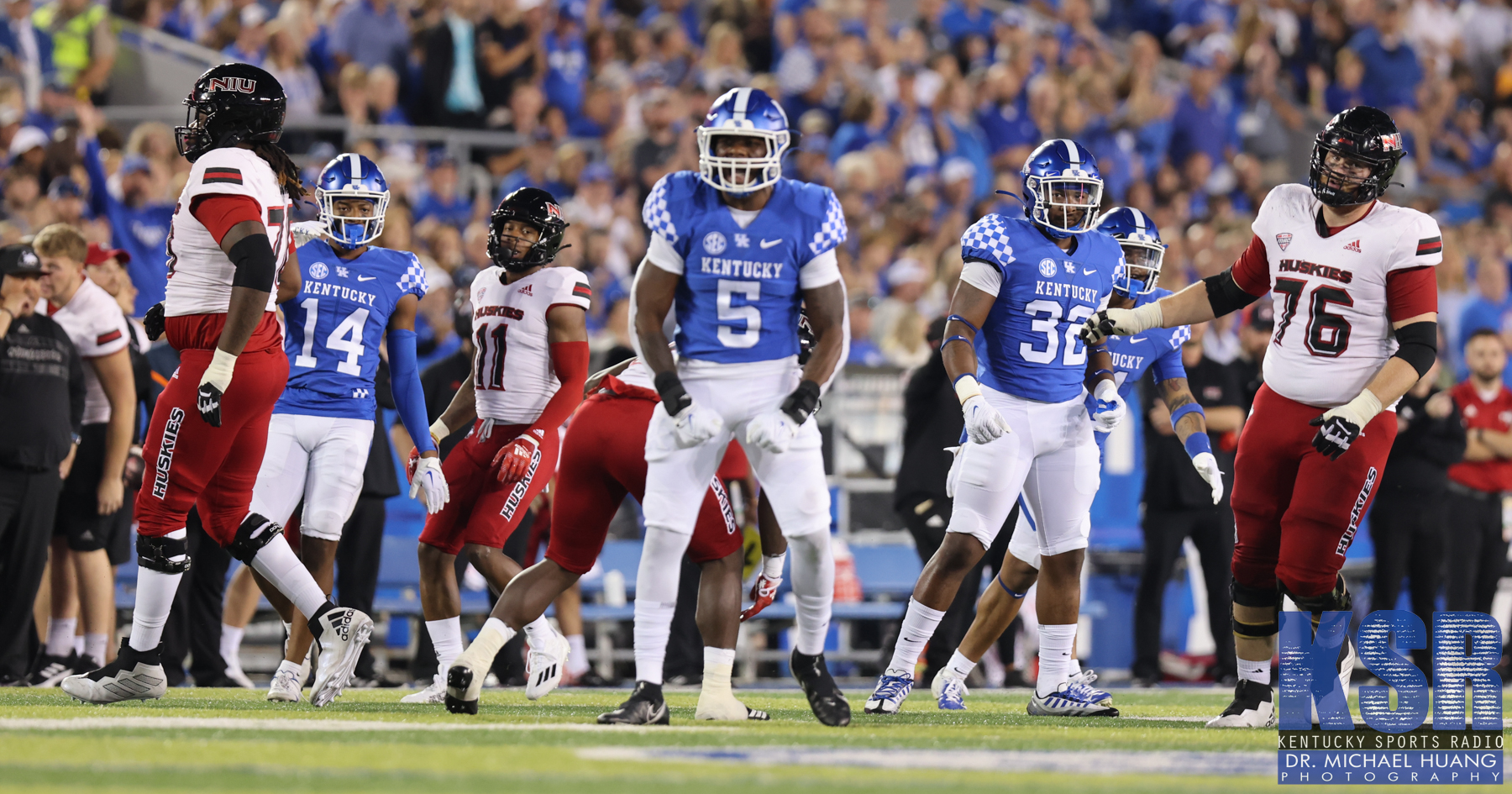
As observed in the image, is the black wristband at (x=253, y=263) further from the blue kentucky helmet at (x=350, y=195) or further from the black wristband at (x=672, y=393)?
the black wristband at (x=672, y=393)

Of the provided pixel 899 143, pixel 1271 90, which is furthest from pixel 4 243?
pixel 1271 90

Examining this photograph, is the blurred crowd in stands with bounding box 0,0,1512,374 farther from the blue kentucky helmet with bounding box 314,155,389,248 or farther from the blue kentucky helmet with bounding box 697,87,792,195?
the blue kentucky helmet with bounding box 697,87,792,195

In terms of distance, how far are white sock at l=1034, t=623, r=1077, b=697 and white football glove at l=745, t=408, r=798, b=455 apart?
197 cm

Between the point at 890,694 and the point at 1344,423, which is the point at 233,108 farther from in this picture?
the point at 1344,423

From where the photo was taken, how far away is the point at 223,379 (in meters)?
6.29

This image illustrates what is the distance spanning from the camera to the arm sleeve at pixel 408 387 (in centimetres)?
731

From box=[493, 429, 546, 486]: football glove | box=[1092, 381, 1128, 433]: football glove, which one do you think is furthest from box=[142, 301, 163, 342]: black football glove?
box=[1092, 381, 1128, 433]: football glove

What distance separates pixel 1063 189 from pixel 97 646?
17.1ft

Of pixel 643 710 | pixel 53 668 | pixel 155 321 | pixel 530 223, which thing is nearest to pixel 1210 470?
pixel 643 710

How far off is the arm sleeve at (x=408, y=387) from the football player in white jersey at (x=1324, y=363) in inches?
108

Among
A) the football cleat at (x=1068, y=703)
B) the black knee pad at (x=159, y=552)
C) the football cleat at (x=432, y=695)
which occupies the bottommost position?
the football cleat at (x=432, y=695)

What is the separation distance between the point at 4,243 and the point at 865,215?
6.94 metres

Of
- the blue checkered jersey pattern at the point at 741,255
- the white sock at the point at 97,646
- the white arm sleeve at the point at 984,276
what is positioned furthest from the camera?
the white sock at the point at 97,646

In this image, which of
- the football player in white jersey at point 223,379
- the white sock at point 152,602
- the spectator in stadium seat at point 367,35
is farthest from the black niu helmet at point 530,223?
the spectator in stadium seat at point 367,35
